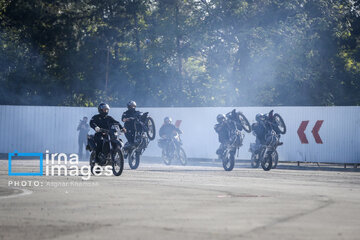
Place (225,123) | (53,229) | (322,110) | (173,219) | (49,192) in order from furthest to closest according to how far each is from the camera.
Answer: (322,110), (225,123), (49,192), (173,219), (53,229)

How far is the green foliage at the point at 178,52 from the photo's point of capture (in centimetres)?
4803

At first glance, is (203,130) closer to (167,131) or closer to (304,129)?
(304,129)

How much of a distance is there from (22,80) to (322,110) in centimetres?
3024

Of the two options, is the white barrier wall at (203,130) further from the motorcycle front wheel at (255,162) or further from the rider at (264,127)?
the rider at (264,127)

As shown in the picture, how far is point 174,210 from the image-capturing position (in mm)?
9805

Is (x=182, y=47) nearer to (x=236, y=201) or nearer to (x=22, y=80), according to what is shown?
(x=22, y=80)

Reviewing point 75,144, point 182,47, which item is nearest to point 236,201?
point 75,144

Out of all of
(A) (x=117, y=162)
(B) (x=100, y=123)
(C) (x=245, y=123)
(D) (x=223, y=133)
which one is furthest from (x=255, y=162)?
(B) (x=100, y=123)

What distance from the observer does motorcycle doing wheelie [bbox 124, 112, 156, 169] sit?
21125 mm

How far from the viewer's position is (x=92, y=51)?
54.8 m

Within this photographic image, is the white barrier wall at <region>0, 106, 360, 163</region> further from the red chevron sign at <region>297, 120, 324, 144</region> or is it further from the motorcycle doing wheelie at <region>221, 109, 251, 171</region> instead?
the motorcycle doing wheelie at <region>221, 109, 251, 171</region>

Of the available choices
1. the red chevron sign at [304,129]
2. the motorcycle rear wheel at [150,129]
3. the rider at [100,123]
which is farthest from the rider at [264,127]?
the rider at [100,123]

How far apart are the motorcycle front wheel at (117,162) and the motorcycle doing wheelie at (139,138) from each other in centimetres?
362

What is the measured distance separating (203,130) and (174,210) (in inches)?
909
